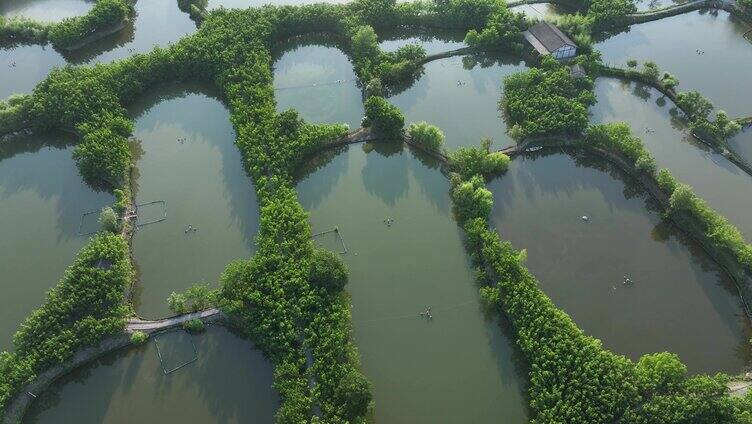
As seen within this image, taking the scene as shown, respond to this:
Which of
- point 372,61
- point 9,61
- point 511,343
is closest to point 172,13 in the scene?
point 9,61

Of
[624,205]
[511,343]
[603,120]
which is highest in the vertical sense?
[603,120]

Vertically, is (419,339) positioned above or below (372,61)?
below

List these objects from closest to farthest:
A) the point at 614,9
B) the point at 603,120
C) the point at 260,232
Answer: the point at 260,232 < the point at 603,120 < the point at 614,9

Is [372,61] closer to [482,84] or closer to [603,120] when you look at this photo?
[482,84]

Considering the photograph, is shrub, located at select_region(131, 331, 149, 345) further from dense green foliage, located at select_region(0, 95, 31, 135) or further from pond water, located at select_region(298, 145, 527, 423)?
dense green foliage, located at select_region(0, 95, 31, 135)

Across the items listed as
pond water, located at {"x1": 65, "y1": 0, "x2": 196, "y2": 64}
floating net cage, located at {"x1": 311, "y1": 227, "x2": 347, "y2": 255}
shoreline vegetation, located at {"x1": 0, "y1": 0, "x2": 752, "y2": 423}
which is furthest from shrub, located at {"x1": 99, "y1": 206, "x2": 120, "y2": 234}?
pond water, located at {"x1": 65, "y1": 0, "x2": 196, "y2": 64}
